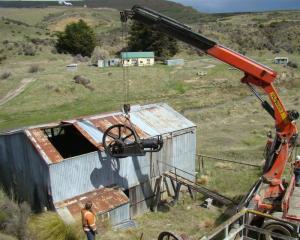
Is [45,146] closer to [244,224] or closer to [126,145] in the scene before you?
[126,145]

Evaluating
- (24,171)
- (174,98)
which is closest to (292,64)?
(174,98)

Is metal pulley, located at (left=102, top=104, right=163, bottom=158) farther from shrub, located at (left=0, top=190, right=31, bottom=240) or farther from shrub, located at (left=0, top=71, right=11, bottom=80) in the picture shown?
shrub, located at (left=0, top=71, right=11, bottom=80)

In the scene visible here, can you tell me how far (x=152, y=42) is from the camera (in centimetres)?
6869

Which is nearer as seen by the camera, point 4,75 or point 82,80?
point 82,80

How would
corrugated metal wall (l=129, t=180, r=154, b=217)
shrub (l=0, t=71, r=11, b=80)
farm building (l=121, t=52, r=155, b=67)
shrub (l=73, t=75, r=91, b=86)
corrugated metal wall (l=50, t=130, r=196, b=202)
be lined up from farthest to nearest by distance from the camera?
farm building (l=121, t=52, r=155, b=67) < shrub (l=0, t=71, r=11, b=80) < shrub (l=73, t=75, r=91, b=86) < corrugated metal wall (l=129, t=180, r=154, b=217) < corrugated metal wall (l=50, t=130, r=196, b=202)

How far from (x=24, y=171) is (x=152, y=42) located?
53936 millimetres

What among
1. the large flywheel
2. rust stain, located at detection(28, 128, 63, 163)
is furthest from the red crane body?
rust stain, located at detection(28, 128, 63, 163)

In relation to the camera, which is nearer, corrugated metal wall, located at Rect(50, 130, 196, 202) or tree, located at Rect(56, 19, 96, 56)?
corrugated metal wall, located at Rect(50, 130, 196, 202)

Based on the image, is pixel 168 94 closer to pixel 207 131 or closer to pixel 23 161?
pixel 207 131

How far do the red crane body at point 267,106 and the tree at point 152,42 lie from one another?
5116cm

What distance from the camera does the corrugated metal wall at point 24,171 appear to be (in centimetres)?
1605

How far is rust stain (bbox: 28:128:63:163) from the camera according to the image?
618 inches

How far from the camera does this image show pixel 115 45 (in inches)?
3396

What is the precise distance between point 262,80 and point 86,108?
26843mm
